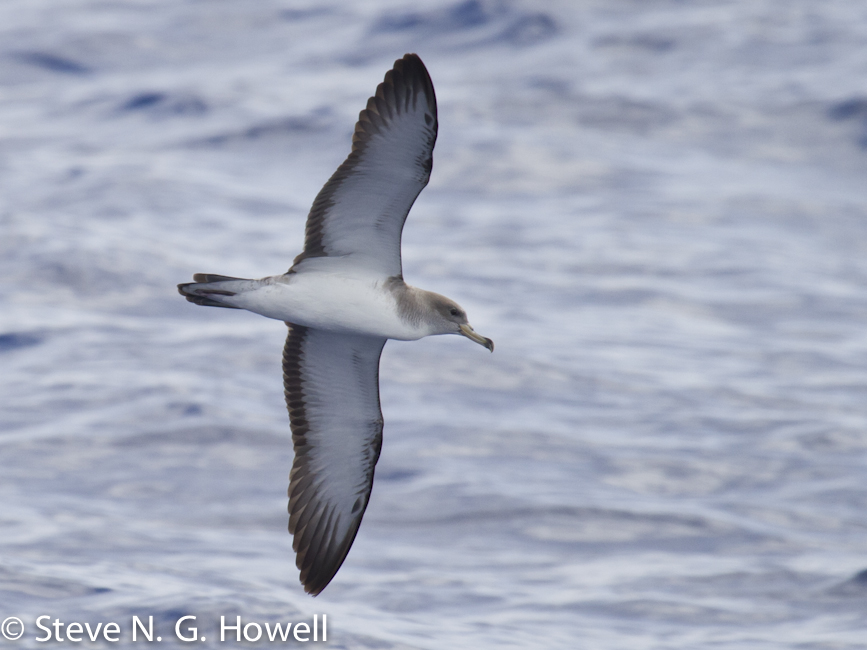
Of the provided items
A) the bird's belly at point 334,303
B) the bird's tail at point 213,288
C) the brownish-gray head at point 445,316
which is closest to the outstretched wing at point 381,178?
the bird's belly at point 334,303

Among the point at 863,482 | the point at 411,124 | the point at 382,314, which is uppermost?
the point at 411,124

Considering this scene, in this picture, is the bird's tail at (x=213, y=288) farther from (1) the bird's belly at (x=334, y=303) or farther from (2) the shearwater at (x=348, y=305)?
(1) the bird's belly at (x=334, y=303)

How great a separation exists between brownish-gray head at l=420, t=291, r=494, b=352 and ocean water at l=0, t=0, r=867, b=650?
441 centimetres

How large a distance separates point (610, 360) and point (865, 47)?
14.4 m

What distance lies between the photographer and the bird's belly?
352 inches

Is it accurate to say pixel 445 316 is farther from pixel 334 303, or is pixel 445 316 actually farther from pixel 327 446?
pixel 327 446

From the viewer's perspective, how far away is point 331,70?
98.8 feet

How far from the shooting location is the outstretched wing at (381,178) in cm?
830

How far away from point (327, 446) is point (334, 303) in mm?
1633

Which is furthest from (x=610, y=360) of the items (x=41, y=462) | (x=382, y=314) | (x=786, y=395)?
(x=382, y=314)

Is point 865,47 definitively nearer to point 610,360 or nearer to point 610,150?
point 610,150

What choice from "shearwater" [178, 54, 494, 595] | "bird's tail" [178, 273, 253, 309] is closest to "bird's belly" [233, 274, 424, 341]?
"shearwater" [178, 54, 494, 595]

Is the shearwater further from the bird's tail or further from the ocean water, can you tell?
the ocean water

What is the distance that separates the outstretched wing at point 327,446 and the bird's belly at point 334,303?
82 centimetres
